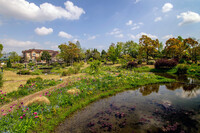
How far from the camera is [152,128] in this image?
4.98 m

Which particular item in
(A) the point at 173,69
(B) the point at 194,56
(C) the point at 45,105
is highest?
(B) the point at 194,56

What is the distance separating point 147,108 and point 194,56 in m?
29.6

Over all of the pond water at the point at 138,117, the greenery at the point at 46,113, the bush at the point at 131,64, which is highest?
the bush at the point at 131,64

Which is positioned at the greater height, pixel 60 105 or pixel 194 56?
pixel 194 56

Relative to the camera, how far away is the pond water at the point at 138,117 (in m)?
5.00

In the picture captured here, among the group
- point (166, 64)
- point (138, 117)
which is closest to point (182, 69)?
point (166, 64)

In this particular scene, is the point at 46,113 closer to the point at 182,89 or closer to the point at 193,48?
the point at 182,89

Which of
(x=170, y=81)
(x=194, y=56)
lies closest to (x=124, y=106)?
(x=170, y=81)

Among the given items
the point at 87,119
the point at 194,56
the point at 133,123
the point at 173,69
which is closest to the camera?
the point at 133,123

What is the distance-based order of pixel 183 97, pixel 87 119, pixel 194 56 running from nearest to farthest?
pixel 87 119 < pixel 183 97 < pixel 194 56

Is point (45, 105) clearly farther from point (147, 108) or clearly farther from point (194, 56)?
point (194, 56)

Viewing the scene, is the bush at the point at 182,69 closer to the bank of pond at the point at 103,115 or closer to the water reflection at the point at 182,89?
the water reflection at the point at 182,89

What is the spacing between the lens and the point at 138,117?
19.4 ft

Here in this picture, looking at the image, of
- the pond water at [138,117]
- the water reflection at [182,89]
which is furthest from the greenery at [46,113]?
the water reflection at [182,89]
